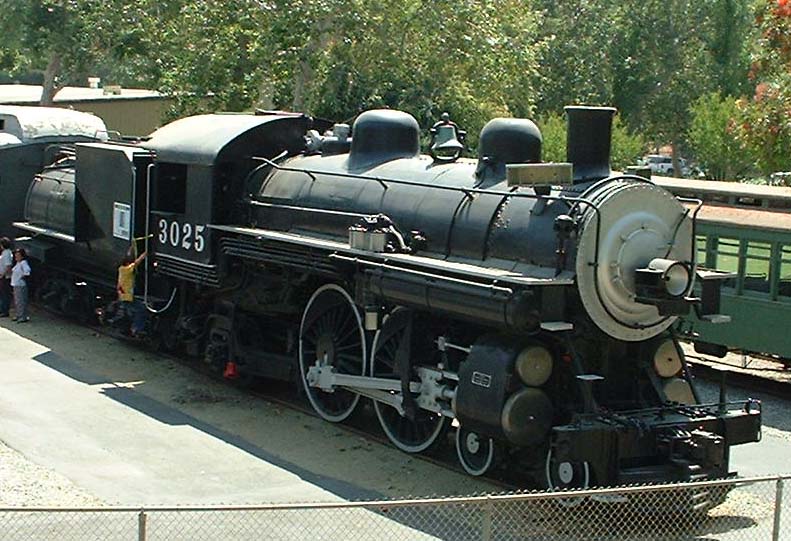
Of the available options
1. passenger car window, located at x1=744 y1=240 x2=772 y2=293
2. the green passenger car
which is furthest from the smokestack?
passenger car window, located at x1=744 y1=240 x2=772 y2=293

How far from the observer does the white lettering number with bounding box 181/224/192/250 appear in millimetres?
15219

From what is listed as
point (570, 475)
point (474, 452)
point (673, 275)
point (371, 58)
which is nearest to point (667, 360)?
point (673, 275)

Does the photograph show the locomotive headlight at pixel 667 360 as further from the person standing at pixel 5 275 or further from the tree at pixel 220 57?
the tree at pixel 220 57

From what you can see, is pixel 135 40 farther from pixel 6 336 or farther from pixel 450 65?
pixel 6 336

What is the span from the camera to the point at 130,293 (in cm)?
1617

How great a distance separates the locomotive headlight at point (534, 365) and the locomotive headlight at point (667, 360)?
3.78ft

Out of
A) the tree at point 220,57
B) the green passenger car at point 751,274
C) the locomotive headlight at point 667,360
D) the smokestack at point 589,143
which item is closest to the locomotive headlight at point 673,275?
the locomotive headlight at point 667,360

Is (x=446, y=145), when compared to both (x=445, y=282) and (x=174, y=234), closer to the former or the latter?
(x=445, y=282)


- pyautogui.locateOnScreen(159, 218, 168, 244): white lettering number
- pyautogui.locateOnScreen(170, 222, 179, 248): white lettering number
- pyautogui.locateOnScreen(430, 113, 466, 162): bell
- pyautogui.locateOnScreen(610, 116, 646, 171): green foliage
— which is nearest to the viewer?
pyautogui.locateOnScreen(430, 113, 466, 162): bell

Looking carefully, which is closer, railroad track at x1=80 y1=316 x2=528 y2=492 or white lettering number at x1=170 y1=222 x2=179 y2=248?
railroad track at x1=80 y1=316 x2=528 y2=492

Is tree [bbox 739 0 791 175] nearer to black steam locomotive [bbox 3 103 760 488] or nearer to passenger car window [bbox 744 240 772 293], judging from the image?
passenger car window [bbox 744 240 772 293]

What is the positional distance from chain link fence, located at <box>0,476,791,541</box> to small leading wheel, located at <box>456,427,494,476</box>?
0.89m

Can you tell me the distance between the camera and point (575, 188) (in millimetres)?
11195

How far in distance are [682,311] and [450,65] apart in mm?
18968
